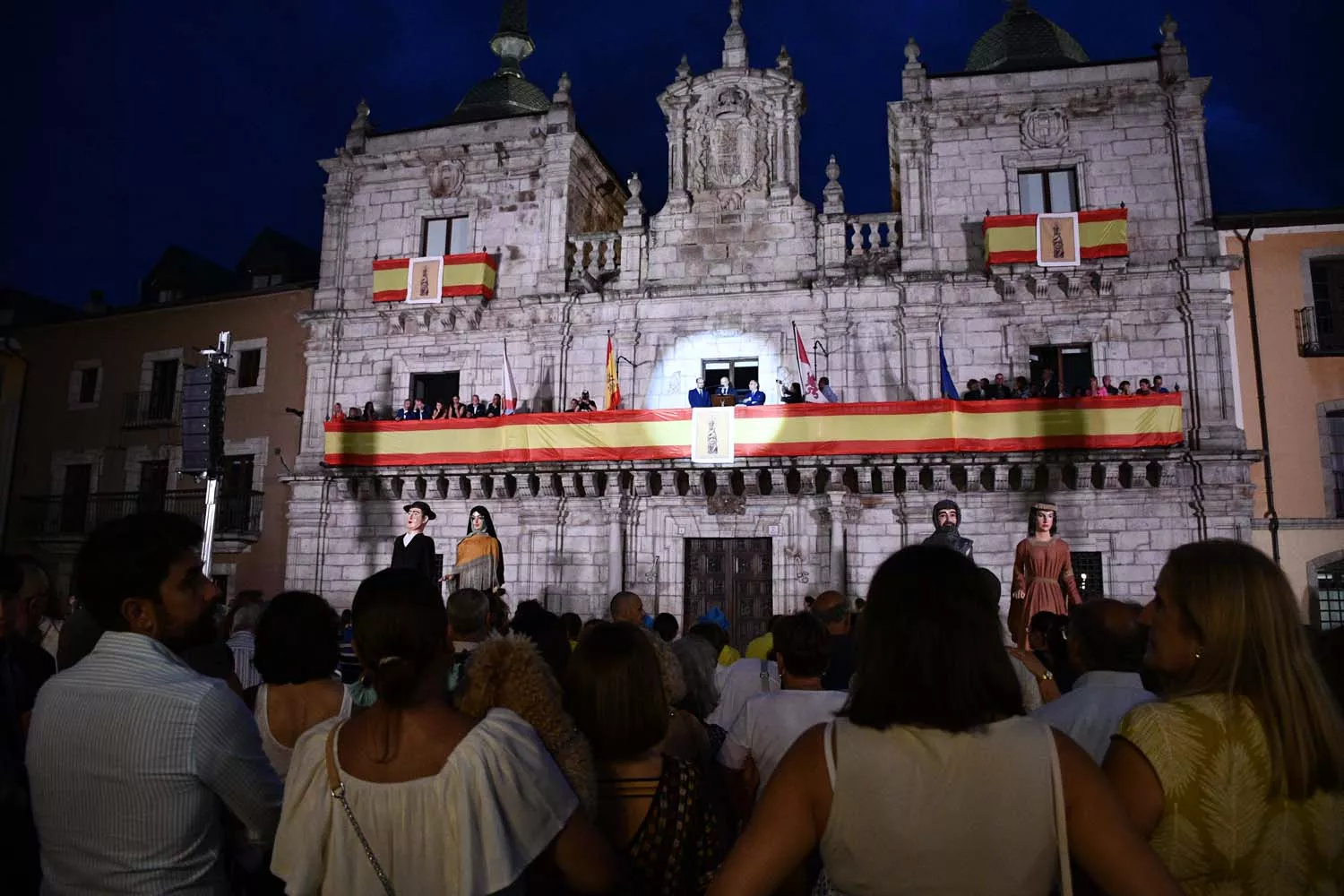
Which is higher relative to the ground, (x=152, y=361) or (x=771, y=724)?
(x=152, y=361)

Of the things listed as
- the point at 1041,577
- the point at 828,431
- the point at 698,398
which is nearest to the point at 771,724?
the point at 1041,577

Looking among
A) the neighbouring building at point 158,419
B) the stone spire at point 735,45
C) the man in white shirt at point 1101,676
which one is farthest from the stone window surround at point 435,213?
the man in white shirt at point 1101,676

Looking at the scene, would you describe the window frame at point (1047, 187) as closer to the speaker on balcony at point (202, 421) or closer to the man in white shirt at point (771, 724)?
the speaker on balcony at point (202, 421)

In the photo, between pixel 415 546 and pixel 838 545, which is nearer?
pixel 415 546

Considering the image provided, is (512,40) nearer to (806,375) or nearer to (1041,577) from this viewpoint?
(806,375)

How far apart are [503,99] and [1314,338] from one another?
65.0ft

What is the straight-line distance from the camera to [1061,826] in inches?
83.8

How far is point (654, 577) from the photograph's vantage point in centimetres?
1945

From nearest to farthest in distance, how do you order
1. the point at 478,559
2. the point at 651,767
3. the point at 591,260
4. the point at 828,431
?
the point at 651,767 < the point at 478,559 < the point at 828,431 < the point at 591,260

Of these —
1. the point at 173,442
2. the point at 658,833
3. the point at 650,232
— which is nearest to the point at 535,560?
the point at 650,232

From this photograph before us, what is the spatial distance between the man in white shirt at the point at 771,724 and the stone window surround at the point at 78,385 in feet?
86.6

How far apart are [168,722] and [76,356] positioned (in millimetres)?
27822

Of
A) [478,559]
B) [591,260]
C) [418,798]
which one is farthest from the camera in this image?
[591,260]

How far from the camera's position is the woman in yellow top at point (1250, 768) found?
2.39m
